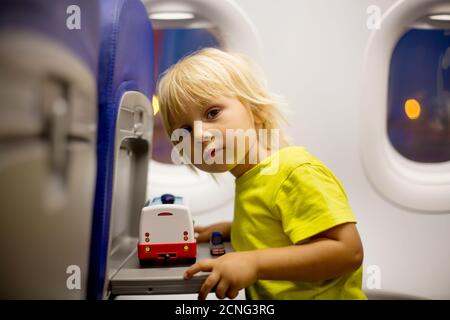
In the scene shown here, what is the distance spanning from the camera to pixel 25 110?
70cm

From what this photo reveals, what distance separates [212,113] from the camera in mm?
742

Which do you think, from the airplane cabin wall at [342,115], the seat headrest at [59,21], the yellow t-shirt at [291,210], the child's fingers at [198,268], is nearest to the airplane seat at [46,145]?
the seat headrest at [59,21]

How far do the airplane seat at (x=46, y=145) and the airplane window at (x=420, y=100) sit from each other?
3.04ft

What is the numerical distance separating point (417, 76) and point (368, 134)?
0.28 metres

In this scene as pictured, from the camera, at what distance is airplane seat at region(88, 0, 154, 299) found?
1.98 ft

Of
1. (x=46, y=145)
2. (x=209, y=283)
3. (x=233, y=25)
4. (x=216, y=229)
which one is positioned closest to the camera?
(x=209, y=283)

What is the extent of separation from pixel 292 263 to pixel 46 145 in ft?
1.68

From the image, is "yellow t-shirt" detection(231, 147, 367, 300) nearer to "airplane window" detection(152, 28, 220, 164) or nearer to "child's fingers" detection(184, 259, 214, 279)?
"child's fingers" detection(184, 259, 214, 279)

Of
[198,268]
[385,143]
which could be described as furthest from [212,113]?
[385,143]

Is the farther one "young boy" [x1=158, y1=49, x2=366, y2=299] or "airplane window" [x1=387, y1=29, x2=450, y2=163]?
"airplane window" [x1=387, y1=29, x2=450, y2=163]

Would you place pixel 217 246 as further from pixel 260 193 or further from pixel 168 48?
pixel 168 48

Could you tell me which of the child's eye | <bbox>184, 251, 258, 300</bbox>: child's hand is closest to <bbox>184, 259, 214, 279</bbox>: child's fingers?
<bbox>184, 251, 258, 300</bbox>: child's hand
